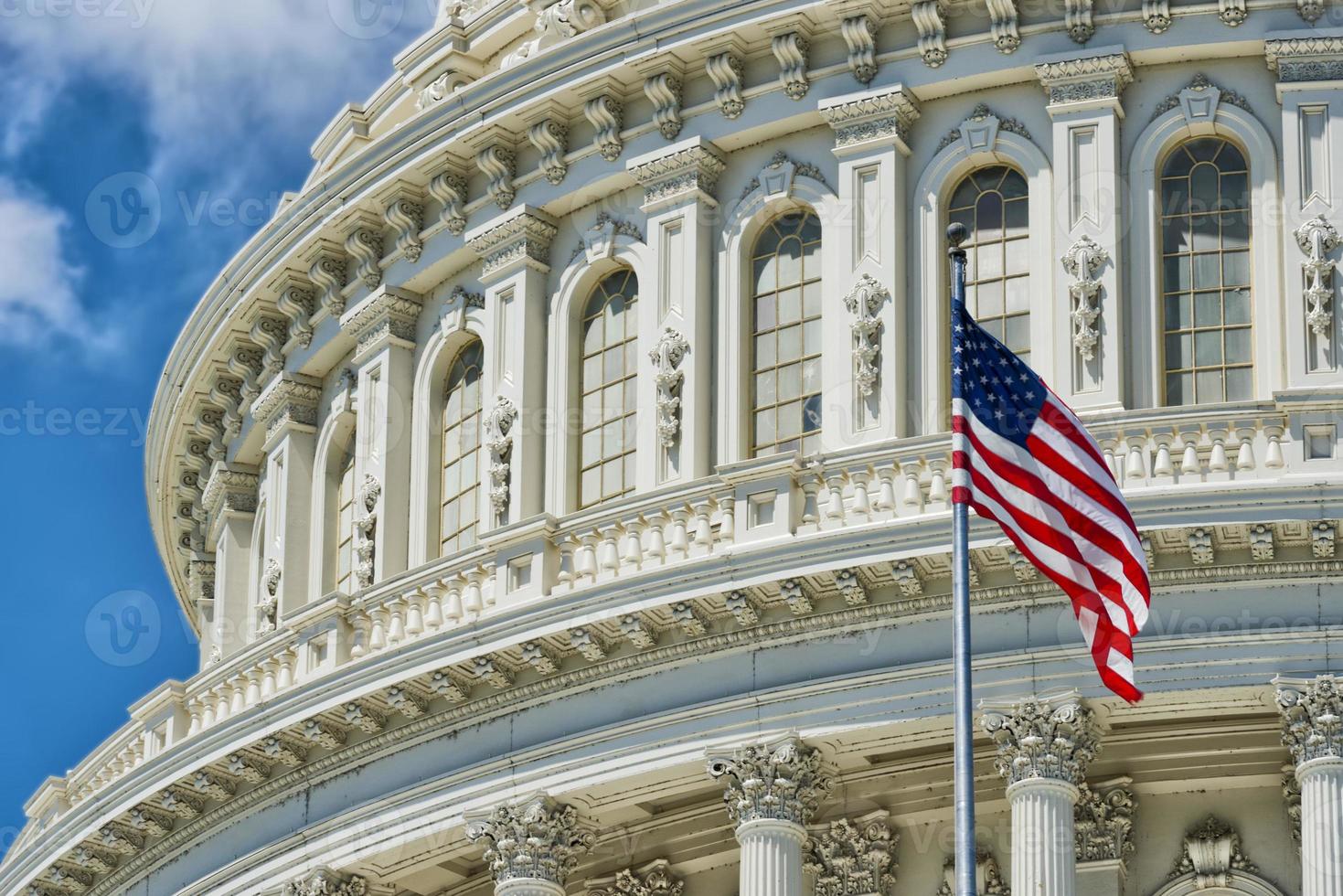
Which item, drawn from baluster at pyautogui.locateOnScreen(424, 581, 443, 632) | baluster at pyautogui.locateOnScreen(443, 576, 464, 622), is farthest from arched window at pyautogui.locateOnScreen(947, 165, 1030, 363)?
baluster at pyautogui.locateOnScreen(424, 581, 443, 632)

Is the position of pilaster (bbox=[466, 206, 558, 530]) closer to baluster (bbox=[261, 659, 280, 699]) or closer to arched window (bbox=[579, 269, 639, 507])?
arched window (bbox=[579, 269, 639, 507])

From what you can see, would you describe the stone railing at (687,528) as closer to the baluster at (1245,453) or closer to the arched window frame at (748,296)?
the baluster at (1245,453)

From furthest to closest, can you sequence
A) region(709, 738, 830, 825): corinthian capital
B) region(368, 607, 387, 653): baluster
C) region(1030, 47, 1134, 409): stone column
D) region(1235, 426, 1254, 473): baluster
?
region(368, 607, 387, 653): baluster → region(1030, 47, 1134, 409): stone column → region(709, 738, 830, 825): corinthian capital → region(1235, 426, 1254, 473): baluster

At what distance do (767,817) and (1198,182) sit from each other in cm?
940

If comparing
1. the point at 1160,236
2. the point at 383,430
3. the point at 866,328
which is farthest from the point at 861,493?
the point at 383,430

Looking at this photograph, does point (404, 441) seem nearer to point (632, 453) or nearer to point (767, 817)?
point (632, 453)

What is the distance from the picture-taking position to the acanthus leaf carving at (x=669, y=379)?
48531mm

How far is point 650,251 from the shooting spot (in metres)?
49.8

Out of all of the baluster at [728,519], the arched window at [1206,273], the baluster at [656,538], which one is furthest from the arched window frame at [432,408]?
the arched window at [1206,273]

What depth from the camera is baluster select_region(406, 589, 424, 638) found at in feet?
158

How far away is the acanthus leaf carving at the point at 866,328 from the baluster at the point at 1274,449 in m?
5.37

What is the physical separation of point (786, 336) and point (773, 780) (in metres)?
7.11

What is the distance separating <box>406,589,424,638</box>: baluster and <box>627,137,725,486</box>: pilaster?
295cm

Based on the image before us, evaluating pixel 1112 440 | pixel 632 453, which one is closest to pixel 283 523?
pixel 632 453
